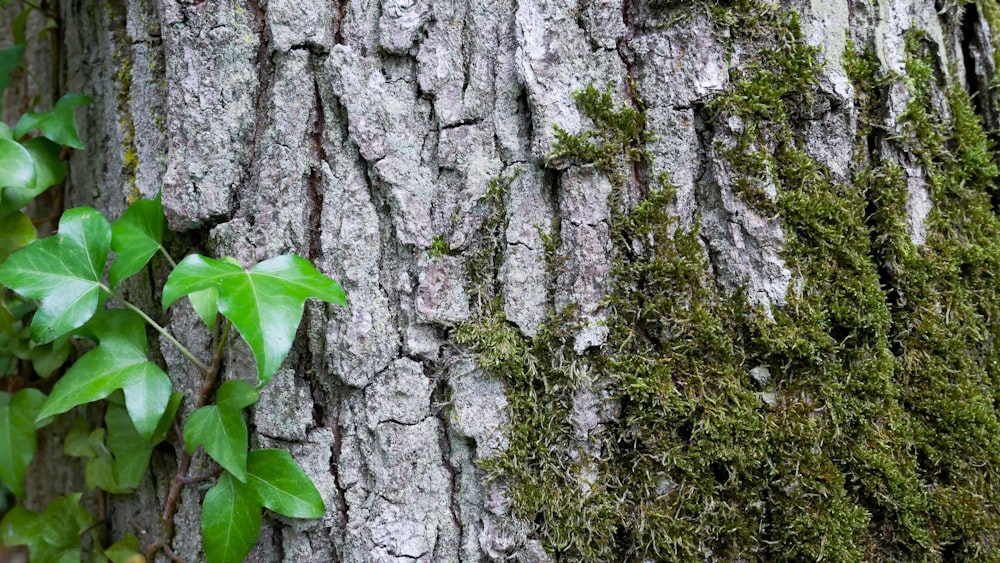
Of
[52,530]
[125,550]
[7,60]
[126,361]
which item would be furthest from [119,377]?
[7,60]

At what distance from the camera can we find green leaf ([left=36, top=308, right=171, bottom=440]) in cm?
98

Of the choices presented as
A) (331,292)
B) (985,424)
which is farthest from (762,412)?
(331,292)

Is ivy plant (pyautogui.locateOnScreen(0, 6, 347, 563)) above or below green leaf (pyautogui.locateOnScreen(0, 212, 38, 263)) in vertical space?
below

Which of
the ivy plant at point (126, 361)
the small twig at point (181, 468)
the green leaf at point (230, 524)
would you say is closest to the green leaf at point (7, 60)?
the ivy plant at point (126, 361)

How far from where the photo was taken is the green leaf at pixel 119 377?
976 mm

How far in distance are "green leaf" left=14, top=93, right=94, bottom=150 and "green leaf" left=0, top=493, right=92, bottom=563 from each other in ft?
2.46

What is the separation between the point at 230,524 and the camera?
0.98 metres

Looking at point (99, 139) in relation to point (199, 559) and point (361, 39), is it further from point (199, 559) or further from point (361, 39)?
point (199, 559)

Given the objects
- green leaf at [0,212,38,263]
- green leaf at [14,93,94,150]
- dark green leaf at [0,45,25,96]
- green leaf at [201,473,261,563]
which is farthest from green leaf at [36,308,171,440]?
dark green leaf at [0,45,25,96]

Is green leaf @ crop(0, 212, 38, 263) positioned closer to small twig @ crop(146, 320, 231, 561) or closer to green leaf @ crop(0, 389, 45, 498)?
green leaf @ crop(0, 389, 45, 498)

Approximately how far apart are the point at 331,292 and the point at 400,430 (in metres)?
0.26

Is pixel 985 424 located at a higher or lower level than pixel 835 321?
lower

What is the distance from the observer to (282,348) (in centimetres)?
80

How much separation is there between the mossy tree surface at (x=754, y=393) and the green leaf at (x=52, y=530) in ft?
3.20
